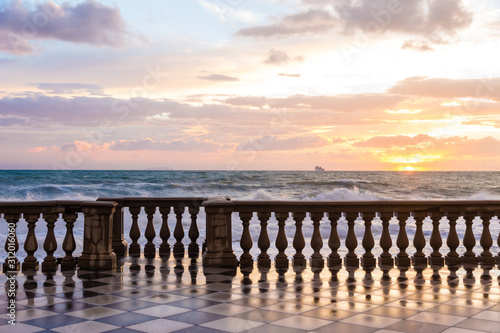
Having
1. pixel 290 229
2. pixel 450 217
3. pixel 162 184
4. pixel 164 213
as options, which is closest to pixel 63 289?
pixel 164 213

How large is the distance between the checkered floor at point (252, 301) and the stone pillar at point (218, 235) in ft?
1.04

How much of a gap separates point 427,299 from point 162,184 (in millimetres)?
44167

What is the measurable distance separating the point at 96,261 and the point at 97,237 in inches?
13.8

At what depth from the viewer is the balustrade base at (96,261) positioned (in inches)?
299

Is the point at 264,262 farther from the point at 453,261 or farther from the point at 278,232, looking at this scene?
the point at 453,261

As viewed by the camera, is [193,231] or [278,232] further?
[193,231]

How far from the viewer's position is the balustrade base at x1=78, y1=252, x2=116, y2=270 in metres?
7.59

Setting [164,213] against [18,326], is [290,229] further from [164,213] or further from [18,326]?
[18,326]

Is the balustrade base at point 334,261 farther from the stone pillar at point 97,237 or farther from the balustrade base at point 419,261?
the stone pillar at point 97,237

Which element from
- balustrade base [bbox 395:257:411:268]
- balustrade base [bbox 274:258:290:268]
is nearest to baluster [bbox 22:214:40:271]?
balustrade base [bbox 274:258:290:268]

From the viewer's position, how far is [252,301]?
5.60 metres

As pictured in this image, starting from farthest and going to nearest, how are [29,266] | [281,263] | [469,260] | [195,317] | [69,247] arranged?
Answer: [469,260] → [281,263] → [69,247] → [29,266] → [195,317]

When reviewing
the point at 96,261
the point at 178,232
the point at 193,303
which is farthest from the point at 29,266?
the point at 193,303

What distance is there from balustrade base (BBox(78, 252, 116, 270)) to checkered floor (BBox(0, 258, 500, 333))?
25 centimetres
